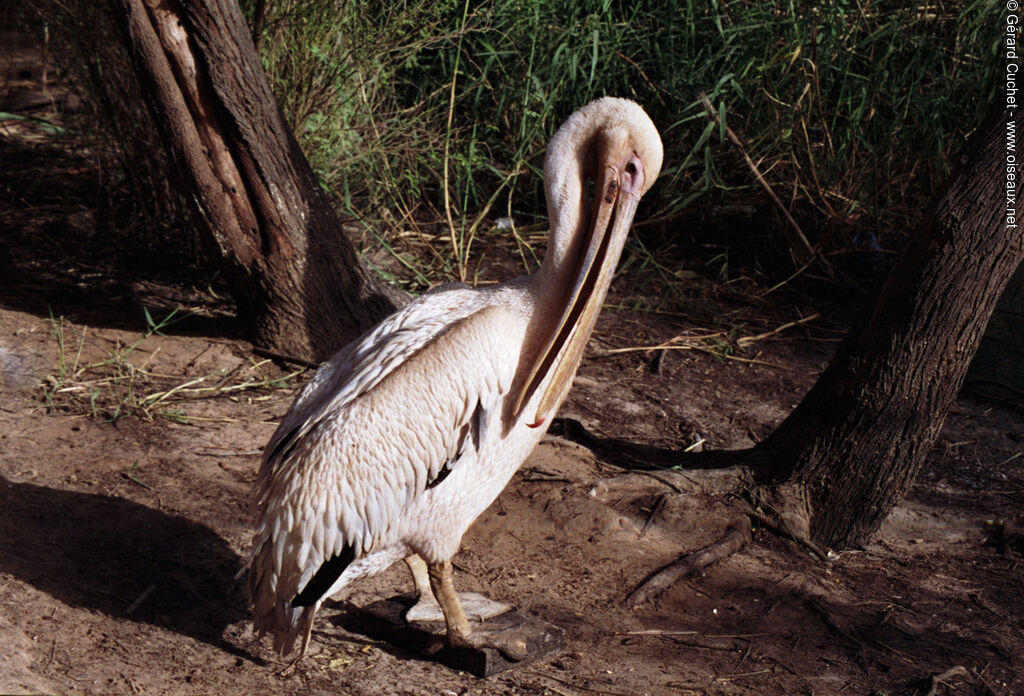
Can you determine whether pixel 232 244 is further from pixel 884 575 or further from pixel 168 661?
pixel 884 575

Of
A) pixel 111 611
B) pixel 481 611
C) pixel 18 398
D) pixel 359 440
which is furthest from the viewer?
pixel 18 398

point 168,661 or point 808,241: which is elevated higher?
point 808,241

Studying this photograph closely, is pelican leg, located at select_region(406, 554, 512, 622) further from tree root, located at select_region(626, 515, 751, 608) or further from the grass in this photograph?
the grass

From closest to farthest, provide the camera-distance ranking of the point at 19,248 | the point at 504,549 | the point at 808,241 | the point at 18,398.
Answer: the point at 504,549 < the point at 18,398 < the point at 19,248 < the point at 808,241

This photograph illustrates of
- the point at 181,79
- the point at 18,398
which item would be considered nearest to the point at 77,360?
the point at 18,398

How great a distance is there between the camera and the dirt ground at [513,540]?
269cm

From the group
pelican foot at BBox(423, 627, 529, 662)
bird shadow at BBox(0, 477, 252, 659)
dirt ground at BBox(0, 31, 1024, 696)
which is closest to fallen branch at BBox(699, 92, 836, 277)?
dirt ground at BBox(0, 31, 1024, 696)

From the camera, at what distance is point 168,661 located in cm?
255

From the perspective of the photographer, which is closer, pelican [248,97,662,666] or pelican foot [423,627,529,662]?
pelican [248,97,662,666]

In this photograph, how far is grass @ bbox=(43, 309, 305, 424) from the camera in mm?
3754

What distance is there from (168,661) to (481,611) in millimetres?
900

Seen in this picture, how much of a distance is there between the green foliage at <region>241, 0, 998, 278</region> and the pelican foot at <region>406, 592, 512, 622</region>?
2.29 meters

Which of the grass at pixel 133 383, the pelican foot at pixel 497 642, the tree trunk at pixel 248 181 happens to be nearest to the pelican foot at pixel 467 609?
the pelican foot at pixel 497 642

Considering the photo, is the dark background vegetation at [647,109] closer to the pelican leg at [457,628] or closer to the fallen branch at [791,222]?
the fallen branch at [791,222]
